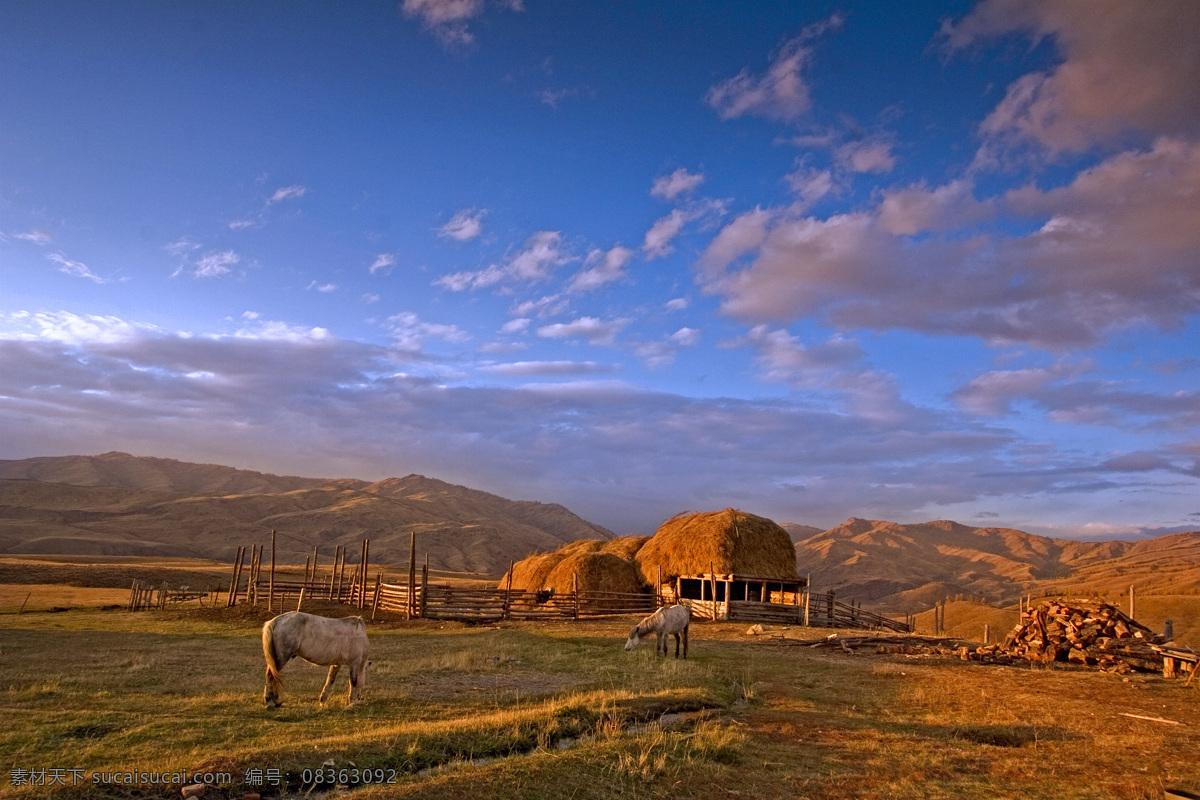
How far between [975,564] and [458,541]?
236 feet

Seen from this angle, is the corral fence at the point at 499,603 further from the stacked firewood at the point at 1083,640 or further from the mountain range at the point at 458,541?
the mountain range at the point at 458,541

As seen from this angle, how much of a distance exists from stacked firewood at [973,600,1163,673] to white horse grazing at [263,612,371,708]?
16216 millimetres

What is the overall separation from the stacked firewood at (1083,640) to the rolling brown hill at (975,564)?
22.7m

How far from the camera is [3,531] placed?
77.1m

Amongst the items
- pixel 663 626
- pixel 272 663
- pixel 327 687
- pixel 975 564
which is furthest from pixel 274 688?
pixel 975 564

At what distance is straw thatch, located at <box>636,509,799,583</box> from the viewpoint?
33719 mm

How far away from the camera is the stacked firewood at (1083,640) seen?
17.3 m

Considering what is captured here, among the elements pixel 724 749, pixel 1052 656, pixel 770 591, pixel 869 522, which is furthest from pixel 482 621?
pixel 869 522

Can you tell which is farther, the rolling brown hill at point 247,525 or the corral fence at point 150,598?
the rolling brown hill at point 247,525

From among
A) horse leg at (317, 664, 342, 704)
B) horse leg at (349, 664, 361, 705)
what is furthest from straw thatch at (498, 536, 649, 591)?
horse leg at (349, 664, 361, 705)

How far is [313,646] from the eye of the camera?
9781mm

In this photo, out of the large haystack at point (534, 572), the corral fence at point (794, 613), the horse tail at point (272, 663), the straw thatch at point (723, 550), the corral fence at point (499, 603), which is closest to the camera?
the horse tail at point (272, 663)

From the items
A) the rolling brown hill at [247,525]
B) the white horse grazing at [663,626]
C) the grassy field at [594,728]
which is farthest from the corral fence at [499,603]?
the rolling brown hill at [247,525]

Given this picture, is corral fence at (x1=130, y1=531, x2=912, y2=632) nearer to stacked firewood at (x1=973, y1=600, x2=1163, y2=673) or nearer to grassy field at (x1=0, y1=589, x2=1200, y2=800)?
stacked firewood at (x1=973, y1=600, x2=1163, y2=673)
